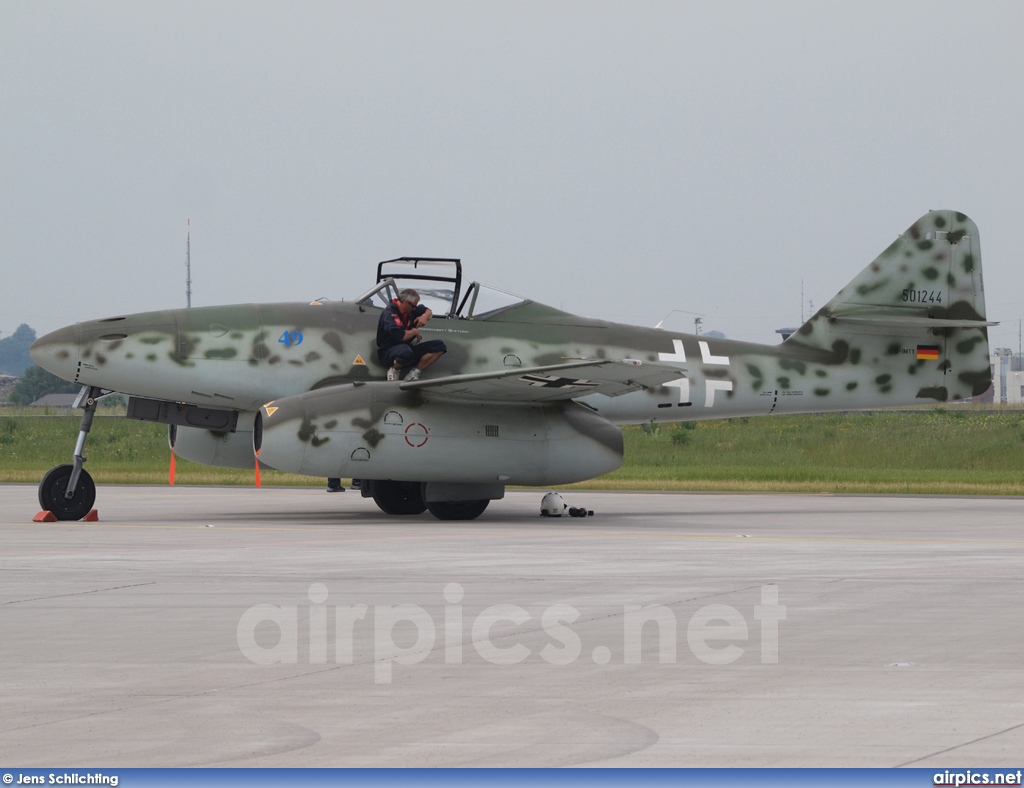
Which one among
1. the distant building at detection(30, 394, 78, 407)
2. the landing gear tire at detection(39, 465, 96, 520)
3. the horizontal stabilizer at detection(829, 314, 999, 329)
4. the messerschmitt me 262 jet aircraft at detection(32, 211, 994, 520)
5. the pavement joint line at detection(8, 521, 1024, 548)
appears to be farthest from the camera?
the distant building at detection(30, 394, 78, 407)

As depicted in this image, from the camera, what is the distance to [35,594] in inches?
382

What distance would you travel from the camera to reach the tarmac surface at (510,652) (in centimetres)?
530

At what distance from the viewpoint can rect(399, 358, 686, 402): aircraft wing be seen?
16.2 meters

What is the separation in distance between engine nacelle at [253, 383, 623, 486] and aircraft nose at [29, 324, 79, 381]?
2390mm

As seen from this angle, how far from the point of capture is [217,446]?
61.5 feet

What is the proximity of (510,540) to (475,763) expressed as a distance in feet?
30.8

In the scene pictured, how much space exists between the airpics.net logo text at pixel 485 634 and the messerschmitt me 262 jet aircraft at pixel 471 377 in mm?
7285

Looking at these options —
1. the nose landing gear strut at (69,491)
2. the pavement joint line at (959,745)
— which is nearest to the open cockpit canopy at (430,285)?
the nose landing gear strut at (69,491)

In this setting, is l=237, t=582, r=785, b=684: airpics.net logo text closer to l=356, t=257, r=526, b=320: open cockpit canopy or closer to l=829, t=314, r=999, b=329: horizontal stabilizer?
l=356, t=257, r=526, b=320: open cockpit canopy

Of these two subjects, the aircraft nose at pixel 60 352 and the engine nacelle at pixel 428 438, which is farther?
the aircraft nose at pixel 60 352

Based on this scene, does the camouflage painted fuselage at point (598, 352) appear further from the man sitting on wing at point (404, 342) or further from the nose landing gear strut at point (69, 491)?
the nose landing gear strut at point (69, 491)

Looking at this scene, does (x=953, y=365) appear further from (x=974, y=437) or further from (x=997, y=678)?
(x=974, y=437)

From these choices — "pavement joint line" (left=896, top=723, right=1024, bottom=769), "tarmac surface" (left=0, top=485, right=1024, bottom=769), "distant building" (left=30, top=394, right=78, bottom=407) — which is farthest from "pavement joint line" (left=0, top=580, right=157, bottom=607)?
"distant building" (left=30, top=394, right=78, bottom=407)

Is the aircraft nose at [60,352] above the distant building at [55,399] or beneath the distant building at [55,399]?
above
